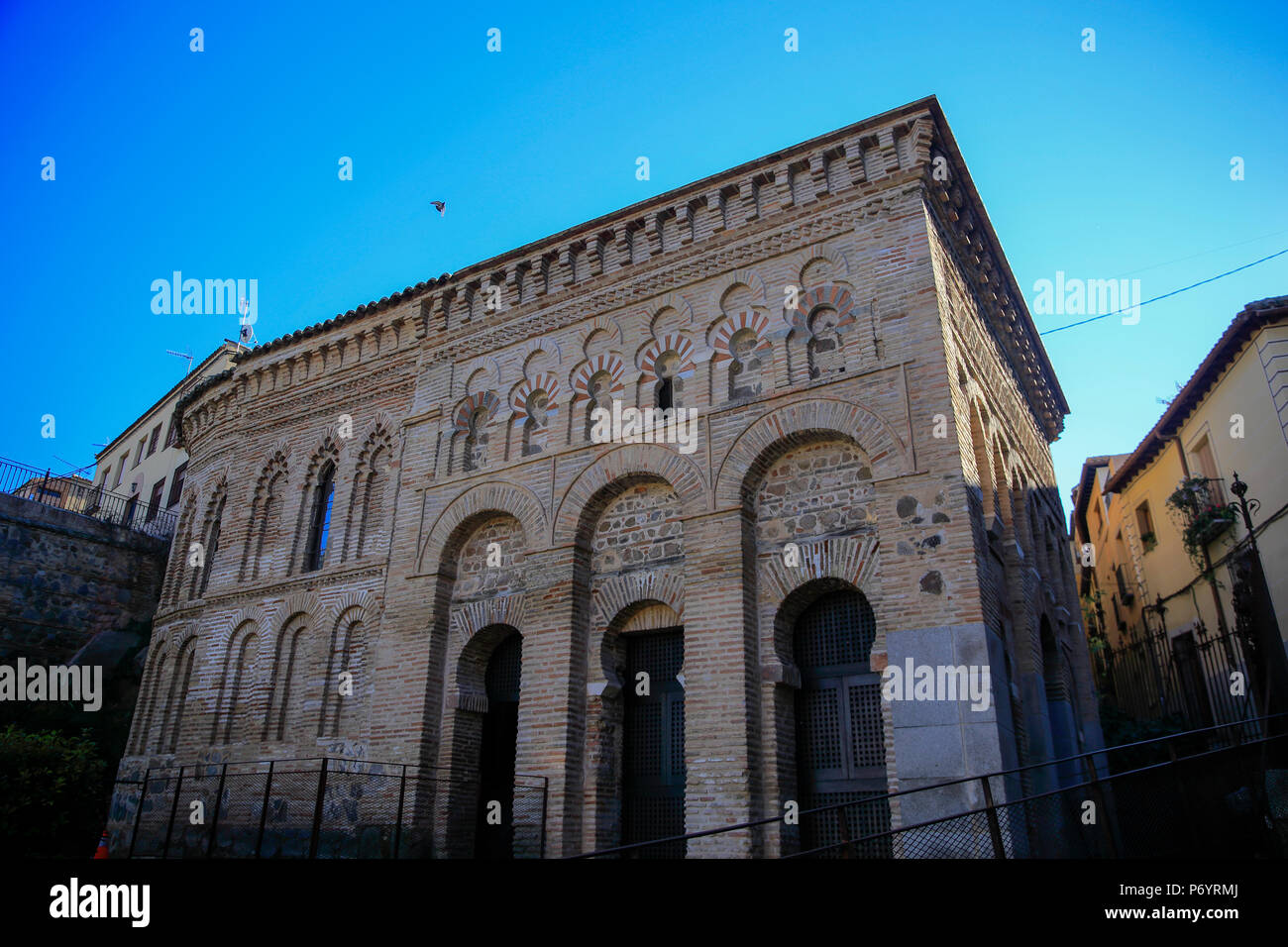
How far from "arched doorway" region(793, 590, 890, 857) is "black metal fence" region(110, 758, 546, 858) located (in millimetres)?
3167

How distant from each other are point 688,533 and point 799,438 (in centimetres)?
176

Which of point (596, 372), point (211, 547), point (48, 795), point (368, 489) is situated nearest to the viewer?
point (596, 372)

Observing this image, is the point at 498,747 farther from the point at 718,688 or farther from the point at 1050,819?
the point at 1050,819

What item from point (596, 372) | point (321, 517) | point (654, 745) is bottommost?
point (654, 745)

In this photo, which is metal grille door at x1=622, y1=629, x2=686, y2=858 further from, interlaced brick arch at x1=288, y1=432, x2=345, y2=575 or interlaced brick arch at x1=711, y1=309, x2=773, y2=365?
interlaced brick arch at x1=288, y1=432, x2=345, y2=575

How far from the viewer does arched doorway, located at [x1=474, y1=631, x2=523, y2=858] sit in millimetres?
11266

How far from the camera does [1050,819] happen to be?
29.7 feet

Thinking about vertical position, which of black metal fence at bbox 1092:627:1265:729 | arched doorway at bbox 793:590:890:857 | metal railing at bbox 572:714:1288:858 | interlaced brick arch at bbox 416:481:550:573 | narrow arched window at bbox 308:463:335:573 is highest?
narrow arched window at bbox 308:463:335:573

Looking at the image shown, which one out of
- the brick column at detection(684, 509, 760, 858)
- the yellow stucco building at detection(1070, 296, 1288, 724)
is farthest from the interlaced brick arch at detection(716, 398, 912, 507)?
the yellow stucco building at detection(1070, 296, 1288, 724)

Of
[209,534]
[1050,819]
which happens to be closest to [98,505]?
[209,534]
